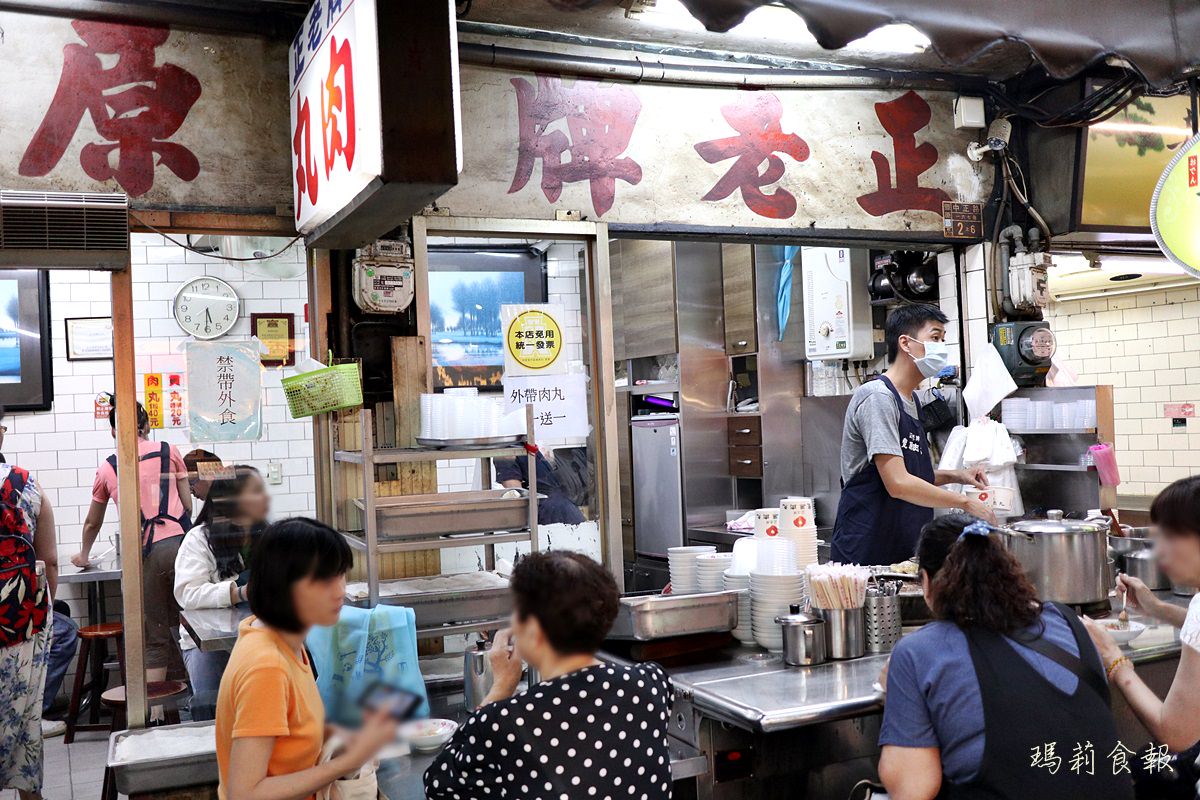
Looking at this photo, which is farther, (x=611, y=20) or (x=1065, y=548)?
(x=611, y=20)

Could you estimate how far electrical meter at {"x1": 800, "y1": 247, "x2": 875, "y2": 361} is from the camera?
5953mm

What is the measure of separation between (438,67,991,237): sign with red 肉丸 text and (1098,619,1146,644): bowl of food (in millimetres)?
2302

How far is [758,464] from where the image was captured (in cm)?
661

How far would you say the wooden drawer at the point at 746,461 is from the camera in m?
6.61

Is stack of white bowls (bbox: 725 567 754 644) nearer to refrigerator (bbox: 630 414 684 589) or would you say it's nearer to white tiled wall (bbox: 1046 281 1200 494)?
refrigerator (bbox: 630 414 684 589)

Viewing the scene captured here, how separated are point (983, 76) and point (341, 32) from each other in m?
3.52

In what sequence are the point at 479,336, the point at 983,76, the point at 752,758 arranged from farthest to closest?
the point at 479,336
the point at 983,76
the point at 752,758

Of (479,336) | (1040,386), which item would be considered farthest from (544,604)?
(479,336)

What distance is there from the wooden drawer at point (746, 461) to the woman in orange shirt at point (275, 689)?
525 cm

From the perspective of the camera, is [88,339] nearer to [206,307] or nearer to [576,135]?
[206,307]

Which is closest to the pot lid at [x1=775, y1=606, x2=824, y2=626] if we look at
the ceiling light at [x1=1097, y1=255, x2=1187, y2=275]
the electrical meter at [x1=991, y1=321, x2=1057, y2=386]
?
the electrical meter at [x1=991, y1=321, x2=1057, y2=386]

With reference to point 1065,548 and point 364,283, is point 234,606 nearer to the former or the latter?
point 364,283

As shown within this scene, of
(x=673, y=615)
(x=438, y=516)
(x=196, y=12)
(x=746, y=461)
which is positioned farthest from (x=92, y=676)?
(x=673, y=615)

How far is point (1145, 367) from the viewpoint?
837 centimetres
